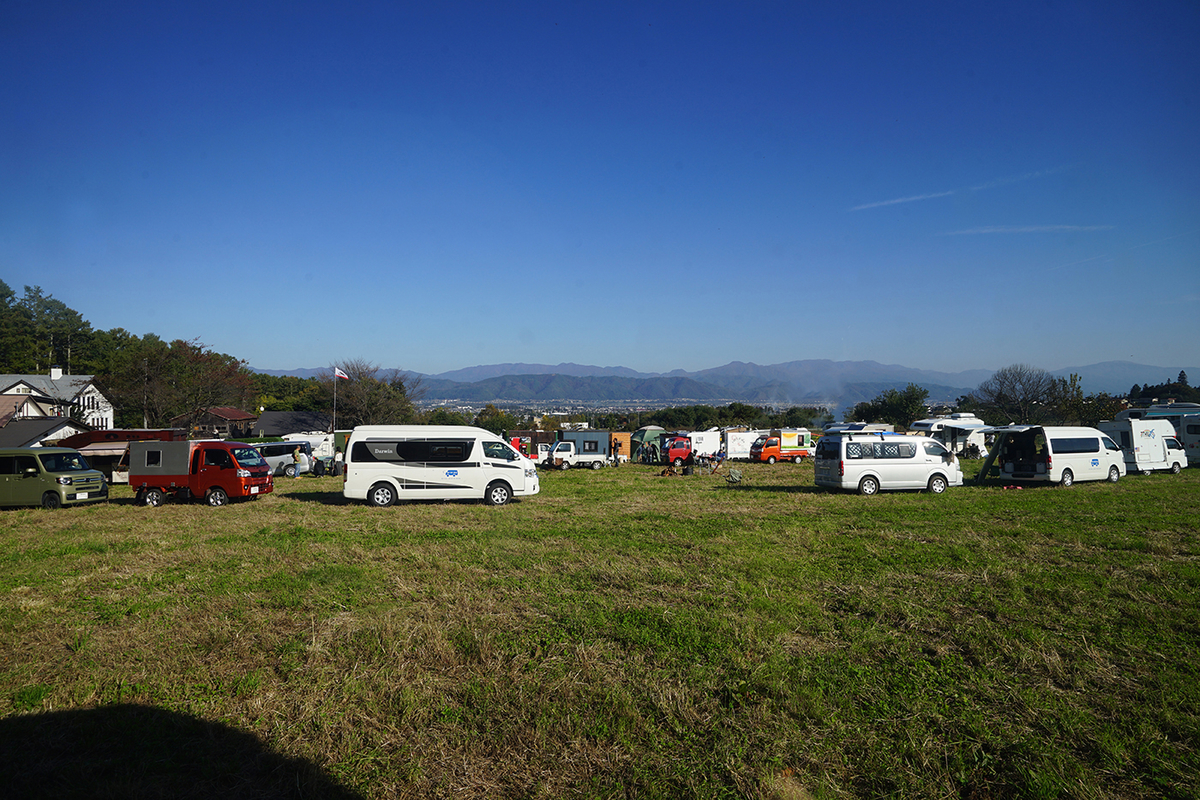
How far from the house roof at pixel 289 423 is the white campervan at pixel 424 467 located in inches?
1654

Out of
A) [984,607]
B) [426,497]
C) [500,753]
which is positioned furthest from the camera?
[426,497]

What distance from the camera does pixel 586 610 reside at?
6.88 metres

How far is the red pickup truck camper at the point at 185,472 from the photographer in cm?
1677

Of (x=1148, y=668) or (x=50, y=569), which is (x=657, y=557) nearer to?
(x=1148, y=668)

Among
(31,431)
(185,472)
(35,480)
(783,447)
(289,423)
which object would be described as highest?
(31,431)

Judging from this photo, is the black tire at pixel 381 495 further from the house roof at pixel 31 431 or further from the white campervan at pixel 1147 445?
the house roof at pixel 31 431

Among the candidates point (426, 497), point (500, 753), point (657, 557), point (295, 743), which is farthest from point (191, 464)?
point (500, 753)

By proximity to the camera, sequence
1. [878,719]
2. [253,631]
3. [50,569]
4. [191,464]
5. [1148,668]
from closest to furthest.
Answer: [878,719]
[1148,668]
[253,631]
[50,569]
[191,464]

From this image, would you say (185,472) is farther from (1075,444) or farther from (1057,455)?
(1075,444)

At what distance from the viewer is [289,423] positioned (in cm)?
5484

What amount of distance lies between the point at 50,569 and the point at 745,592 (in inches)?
410

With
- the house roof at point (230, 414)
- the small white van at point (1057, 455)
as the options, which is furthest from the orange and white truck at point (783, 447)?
the house roof at point (230, 414)

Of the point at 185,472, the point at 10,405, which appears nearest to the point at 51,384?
the point at 10,405

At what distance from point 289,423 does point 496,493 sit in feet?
153
